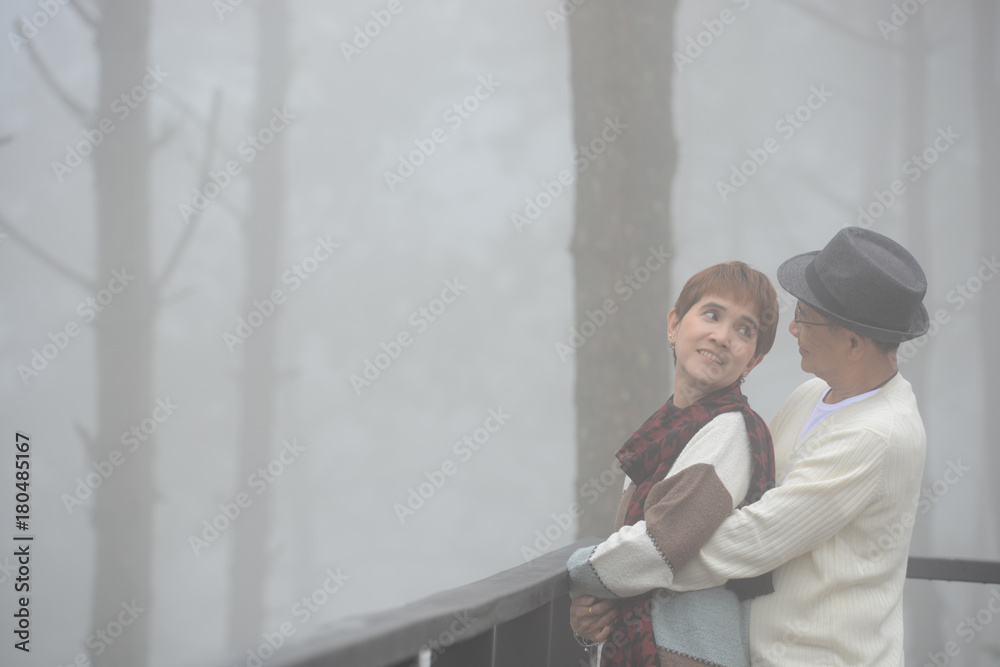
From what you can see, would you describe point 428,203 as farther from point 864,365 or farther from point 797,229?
point 864,365

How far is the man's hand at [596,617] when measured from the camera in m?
1.20

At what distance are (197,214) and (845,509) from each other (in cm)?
448

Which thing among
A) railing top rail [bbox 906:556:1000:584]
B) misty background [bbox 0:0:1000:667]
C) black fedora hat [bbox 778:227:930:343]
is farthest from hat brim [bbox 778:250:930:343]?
misty background [bbox 0:0:1000:667]

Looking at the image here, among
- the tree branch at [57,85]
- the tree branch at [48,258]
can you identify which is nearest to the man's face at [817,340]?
the tree branch at [48,258]

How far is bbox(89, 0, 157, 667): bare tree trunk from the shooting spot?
4.79 metres

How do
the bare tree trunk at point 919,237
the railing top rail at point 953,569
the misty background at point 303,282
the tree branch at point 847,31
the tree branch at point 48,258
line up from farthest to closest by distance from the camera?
the tree branch at point 48,258 → the misty background at point 303,282 → the tree branch at point 847,31 → the bare tree trunk at point 919,237 → the railing top rail at point 953,569

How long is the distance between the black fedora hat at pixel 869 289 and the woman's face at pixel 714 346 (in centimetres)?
12

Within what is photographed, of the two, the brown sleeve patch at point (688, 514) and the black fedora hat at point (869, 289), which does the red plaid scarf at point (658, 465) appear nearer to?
the brown sleeve patch at point (688, 514)

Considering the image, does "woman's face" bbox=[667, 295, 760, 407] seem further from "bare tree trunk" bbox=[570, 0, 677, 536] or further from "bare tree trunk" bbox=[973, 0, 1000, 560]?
"bare tree trunk" bbox=[973, 0, 1000, 560]

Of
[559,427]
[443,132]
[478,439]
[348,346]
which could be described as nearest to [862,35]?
[443,132]

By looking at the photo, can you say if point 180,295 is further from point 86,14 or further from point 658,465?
point 658,465

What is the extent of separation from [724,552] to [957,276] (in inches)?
131

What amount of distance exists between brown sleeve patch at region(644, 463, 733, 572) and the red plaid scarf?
83mm

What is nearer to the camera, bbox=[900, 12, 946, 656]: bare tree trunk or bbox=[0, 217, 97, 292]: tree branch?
bbox=[900, 12, 946, 656]: bare tree trunk
